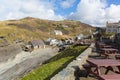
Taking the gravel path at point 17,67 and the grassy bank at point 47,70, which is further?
the gravel path at point 17,67

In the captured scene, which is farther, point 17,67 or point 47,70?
point 17,67

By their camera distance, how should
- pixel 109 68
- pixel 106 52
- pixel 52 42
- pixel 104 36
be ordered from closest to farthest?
1. pixel 109 68
2. pixel 106 52
3. pixel 104 36
4. pixel 52 42

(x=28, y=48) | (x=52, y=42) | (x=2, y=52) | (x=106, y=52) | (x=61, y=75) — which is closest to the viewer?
(x=61, y=75)

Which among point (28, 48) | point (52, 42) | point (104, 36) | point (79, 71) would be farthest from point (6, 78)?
point (52, 42)

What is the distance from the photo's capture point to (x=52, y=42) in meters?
153

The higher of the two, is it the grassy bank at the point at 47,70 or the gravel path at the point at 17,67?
the grassy bank at the point at 47,70

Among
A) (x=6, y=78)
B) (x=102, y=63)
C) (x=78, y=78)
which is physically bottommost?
(x=6, y=78)

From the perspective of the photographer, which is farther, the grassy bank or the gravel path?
the gravel path

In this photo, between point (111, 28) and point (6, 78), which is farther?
point (111, 28)

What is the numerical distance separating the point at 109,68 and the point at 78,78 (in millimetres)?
2012

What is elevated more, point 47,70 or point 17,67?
point 47,70

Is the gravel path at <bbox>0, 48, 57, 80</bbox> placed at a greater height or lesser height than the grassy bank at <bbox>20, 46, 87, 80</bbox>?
lesser

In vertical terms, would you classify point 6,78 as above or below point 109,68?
below

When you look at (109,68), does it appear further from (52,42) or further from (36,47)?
(52,42)
